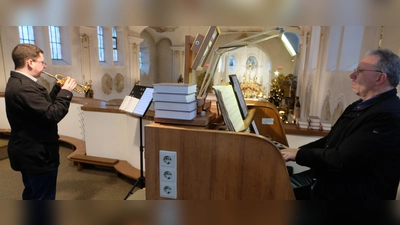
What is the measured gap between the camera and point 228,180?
129 cm

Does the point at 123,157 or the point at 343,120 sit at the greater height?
the point at 343,120

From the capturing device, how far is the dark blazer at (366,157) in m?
1.20

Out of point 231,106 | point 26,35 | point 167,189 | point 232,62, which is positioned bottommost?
point 167,189

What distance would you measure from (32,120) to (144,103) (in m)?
1.01

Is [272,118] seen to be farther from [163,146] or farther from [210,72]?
[163,146]

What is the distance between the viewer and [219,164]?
1.29 metres

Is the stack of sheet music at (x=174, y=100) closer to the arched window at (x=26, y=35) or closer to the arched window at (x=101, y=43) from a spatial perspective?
the arched window at (x=26, y=35)

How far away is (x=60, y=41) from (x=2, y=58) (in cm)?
177

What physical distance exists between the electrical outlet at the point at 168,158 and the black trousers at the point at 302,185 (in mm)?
999

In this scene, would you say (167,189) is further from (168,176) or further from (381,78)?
(381,78)

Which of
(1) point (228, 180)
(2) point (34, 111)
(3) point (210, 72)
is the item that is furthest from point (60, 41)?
(1) point (228, 180)

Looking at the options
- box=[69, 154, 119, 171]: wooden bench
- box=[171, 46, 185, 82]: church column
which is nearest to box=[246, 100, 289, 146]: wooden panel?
box=[69, 154, 119, 171]: wooden bench

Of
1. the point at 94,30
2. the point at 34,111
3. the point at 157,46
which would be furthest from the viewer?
the point at 157,46

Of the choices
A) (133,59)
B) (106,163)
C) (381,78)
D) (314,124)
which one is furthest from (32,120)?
(133,59)
